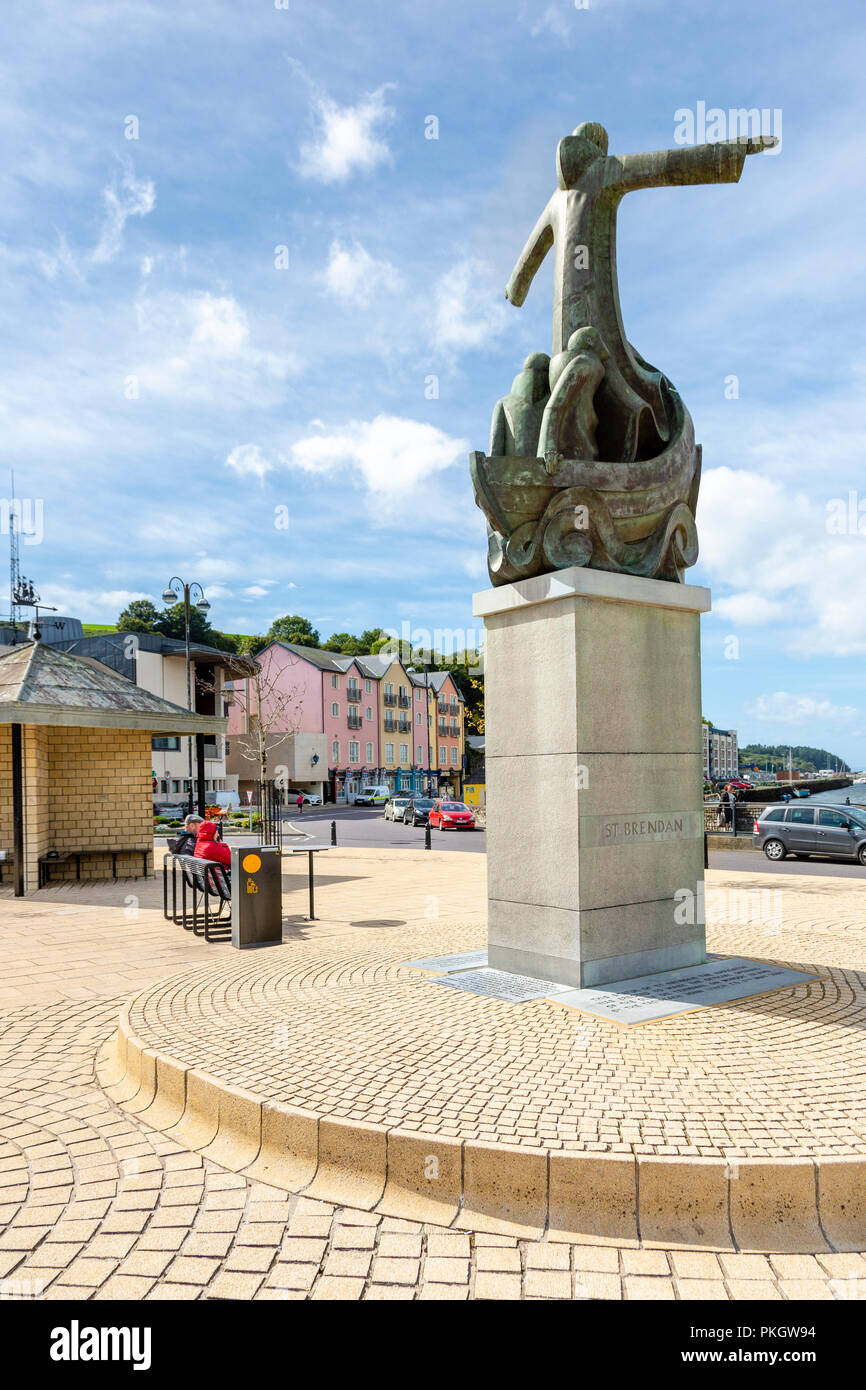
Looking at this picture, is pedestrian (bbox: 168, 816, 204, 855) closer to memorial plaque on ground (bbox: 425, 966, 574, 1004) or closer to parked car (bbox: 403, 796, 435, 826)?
memorial plaque on ground (bbox: 425, 966, 574, 1004)

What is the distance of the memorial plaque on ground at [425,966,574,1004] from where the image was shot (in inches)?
245

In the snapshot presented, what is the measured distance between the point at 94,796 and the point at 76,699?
2.41 meters

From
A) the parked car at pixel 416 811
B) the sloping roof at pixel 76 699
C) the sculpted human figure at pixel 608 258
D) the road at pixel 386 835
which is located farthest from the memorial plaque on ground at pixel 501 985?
the parked car at pixel 416 811

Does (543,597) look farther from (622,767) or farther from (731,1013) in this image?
(731,1013)

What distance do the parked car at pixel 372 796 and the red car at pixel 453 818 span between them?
20.6 metres

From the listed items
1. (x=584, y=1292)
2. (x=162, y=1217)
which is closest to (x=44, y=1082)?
(x=162, y=1217)

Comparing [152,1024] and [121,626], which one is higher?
[121,626]

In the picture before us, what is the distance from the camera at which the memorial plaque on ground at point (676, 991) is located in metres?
5.78

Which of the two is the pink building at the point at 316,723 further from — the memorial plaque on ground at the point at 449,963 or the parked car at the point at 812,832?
the memorial plaque on ground at the point at 449,963

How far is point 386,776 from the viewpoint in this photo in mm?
71000

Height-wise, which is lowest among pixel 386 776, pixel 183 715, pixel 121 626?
pixel 386 776

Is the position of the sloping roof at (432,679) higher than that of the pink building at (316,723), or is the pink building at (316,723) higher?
the sloping roof at (432,679)
